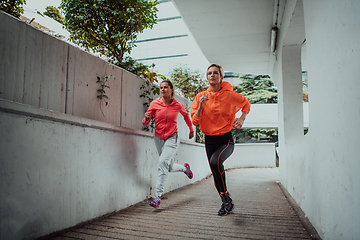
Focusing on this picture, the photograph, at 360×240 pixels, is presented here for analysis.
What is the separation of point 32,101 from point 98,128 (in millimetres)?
954

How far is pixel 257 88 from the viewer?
79.5 feet

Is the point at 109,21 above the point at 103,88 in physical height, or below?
above

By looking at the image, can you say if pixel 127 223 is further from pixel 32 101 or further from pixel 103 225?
pixel 32 101

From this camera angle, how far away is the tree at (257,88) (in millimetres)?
23203

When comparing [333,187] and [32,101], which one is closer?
[333,187]

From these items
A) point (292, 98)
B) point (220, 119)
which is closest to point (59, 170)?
point (220, 119)

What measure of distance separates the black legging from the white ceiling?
10.2 ft

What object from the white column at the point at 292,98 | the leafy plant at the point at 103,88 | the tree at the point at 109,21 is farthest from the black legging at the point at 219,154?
the white column at the point at 292,98

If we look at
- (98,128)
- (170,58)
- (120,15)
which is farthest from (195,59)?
(98,128)

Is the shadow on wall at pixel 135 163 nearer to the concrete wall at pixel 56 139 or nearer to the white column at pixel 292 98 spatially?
the concrete wall at pixel 56 139

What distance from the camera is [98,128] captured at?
346 cm

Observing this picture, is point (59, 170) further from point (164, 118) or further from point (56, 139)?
point (164, 118)

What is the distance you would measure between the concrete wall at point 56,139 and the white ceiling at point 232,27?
254 cm

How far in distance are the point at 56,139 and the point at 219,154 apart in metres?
2.04
